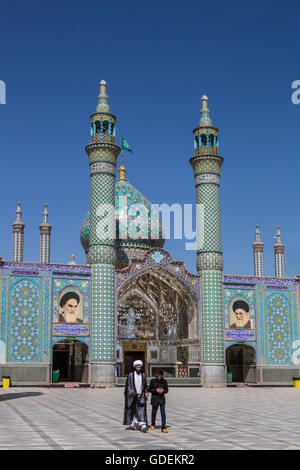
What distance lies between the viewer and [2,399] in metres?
15.8

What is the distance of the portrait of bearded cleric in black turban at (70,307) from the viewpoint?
23.7m

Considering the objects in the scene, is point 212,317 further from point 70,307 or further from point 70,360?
point 70,360

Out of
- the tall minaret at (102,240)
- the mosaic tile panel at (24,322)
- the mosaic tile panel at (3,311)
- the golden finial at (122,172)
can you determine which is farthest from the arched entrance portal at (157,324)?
the golden finial at (122,172)

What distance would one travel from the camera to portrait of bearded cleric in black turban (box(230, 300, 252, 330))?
1013 inches

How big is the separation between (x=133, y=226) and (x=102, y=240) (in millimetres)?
4439

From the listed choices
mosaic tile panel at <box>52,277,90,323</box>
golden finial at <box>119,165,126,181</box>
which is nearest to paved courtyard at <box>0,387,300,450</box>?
mosaic tile panel at <box>52,277,90,323</box>

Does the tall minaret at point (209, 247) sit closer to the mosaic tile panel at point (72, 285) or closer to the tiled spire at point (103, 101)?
the tiled spire at point (103, 101)

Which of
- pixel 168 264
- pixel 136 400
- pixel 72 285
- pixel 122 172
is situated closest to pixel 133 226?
pixel 168 264

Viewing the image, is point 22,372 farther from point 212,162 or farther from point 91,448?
point 91,448

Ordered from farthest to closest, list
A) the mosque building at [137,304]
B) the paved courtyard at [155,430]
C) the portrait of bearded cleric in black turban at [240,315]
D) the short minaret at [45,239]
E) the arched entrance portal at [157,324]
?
the short minaret at [45,239] → the arched entrance portal at [157,324] → the portrait of bearded cleric in black turban at [240,315] → the mosque building at [137,304] → the paved courtyard at [155,430]

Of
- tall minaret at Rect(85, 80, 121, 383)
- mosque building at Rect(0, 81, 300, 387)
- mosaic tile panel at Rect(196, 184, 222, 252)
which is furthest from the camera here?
mosaic tile panel at Rect(196, 184, 222, 252)

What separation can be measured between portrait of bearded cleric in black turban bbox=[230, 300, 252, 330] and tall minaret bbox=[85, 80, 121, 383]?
5062 mm

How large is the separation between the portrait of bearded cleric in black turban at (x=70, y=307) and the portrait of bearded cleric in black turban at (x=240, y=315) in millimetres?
6231

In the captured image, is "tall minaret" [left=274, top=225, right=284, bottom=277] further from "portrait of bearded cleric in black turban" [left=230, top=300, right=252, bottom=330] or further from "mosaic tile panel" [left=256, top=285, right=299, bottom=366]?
"portrait of bearded cleric in black turban" [left=230, top=300, right=252, bottom=330]
